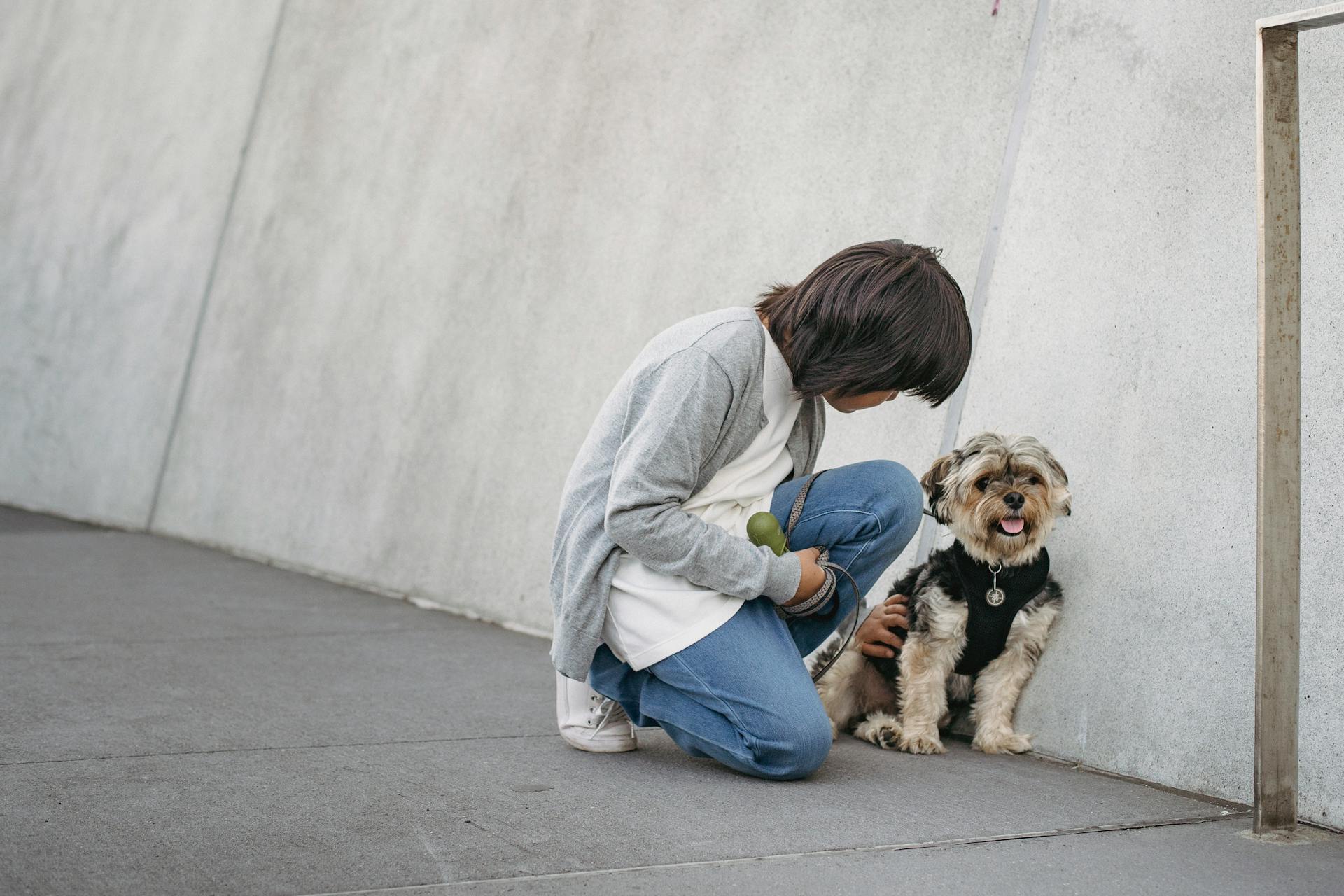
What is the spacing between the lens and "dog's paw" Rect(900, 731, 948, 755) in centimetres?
303

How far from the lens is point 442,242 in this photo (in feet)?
18.6

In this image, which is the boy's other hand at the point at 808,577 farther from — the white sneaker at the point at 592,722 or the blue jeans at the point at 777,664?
the white sneaker at the point at 592,722

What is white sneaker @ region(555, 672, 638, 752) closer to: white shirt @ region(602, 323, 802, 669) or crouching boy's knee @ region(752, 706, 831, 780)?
white shirt @ region(602, 323, 802, 669)

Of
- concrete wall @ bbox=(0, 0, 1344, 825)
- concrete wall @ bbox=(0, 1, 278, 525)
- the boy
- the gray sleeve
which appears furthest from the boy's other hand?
concrete wall @ bbox=(0, 1, 278, 525)

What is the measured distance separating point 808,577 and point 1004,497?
0.60 meters

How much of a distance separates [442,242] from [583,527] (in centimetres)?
341

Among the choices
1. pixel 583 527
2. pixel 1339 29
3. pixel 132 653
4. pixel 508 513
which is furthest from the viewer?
pixel 508 513

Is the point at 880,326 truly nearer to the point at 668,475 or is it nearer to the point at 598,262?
the point at 668,475

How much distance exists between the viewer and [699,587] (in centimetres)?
255

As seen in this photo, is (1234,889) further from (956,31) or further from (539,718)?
(956,31)

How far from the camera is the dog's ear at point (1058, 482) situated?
298 centimetres

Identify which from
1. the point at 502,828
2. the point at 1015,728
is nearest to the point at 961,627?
the point at 1015,728

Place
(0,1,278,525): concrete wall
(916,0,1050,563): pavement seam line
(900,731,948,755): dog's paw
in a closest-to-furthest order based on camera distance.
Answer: (900,731,948,755): dog's paw < (916,0,1050,563): pavement seam line < (0,1,278,525): concrete wall

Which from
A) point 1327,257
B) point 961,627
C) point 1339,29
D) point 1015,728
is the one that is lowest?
point 1015,728
